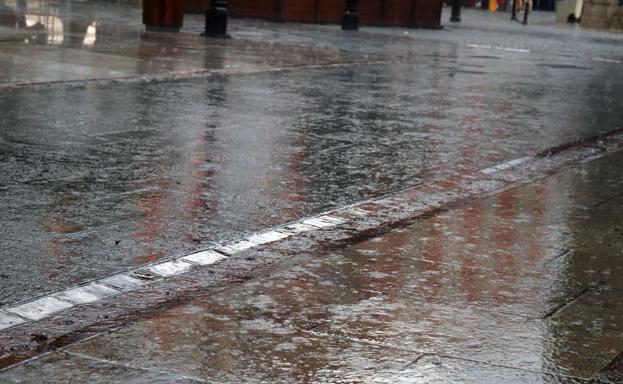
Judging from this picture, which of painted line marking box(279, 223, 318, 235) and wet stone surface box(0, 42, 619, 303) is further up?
painted line marking box(279, 223, 318, 235)

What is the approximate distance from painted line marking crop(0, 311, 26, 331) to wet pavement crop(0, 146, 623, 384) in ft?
1.15

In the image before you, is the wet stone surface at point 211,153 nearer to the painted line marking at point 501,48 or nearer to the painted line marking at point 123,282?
the painted line marking at point 123,282

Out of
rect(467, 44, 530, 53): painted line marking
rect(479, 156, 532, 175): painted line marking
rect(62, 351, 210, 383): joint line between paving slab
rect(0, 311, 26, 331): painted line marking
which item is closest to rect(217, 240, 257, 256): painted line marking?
rect(0, 311, 26, 331): painted line marking

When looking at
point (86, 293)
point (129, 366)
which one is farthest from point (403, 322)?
point (86, 293)

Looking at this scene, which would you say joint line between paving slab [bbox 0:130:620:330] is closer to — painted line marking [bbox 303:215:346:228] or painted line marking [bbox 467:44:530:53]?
painted line marking [bbox 303:215:346:228]

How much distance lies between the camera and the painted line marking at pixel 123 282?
5.29 meters

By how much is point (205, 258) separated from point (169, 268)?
0.87 feet

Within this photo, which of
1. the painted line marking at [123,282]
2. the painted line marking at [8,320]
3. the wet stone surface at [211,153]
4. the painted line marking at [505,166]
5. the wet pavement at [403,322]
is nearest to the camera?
the wet pavement at [403,322]

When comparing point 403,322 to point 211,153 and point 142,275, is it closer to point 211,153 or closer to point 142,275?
point 142,275

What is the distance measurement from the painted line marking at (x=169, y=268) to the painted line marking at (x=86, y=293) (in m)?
0.35

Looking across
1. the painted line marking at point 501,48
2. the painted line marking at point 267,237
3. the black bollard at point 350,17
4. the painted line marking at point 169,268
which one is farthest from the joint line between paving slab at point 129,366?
the black bollard at point 350,17

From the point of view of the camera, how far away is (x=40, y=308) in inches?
193

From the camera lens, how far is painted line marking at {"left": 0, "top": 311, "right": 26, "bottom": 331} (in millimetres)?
4635

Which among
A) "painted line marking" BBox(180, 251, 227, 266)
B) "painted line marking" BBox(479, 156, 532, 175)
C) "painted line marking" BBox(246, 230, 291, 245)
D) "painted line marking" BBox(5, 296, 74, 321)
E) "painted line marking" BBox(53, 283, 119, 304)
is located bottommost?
"painted line marking" BBox(479, 156, 532, 175)
